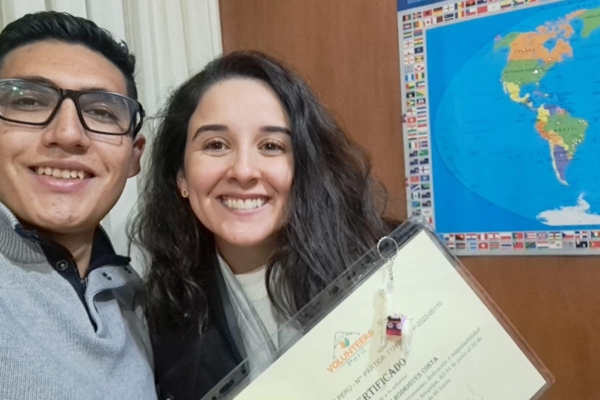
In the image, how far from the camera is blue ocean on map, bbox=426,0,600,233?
44.8 inches

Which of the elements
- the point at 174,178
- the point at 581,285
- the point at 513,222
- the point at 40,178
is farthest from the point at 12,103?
the point at 581,285

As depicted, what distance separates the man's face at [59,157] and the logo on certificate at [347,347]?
52 cm

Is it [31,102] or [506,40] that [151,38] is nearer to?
[31,102]

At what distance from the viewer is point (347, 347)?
65cm

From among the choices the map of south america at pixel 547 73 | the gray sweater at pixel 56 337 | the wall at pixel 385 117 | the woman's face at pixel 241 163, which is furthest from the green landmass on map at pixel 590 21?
the gray sweater at pixel 56 337

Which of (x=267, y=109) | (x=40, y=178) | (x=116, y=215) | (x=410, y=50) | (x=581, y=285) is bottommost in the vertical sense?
(x=581, y=285)

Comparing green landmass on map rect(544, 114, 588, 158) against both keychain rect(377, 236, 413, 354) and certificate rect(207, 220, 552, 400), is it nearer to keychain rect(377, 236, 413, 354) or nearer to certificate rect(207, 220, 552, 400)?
certificate rect(207, 220, 552, 400)

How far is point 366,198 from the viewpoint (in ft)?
3.36

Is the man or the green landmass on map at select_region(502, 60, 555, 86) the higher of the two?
the green landmass on map at select_region(502, 60, 555, 86)

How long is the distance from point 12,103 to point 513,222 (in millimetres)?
1133

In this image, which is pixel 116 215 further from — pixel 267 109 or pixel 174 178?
pixel 267 109

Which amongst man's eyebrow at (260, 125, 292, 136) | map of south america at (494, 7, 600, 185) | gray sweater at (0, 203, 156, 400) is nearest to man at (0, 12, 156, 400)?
gray sweater at (0, 203, 156, 400)

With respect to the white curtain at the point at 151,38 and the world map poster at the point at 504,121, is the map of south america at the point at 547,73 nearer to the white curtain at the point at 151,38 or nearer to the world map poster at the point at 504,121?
the world map poster at the point at 504,121

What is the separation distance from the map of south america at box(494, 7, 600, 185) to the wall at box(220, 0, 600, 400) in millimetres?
260
